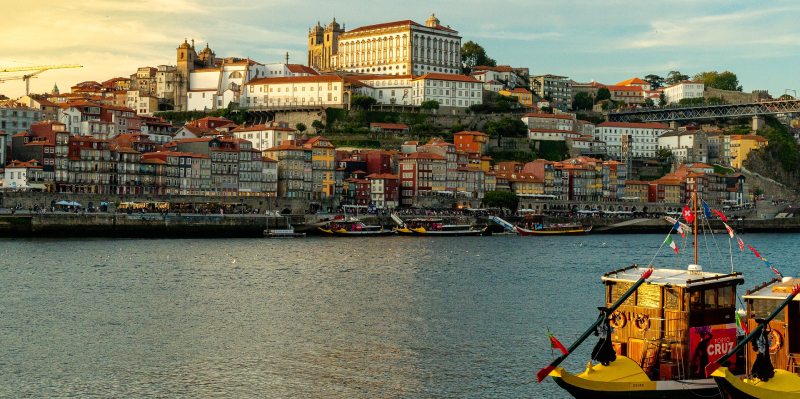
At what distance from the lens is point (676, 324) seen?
1909 cm

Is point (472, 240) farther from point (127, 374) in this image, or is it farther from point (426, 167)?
point (127, 374)

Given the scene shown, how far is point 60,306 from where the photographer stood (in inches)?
1409

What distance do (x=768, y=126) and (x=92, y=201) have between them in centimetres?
8483

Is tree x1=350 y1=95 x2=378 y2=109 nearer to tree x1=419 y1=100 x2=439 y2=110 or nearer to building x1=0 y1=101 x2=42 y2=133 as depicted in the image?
tree x1=419 y1=100 x2=439 y2=110

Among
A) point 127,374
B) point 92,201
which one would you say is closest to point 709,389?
point 127,374

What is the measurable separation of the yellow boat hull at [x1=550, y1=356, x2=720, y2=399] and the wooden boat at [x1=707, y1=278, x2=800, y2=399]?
1.65 feet

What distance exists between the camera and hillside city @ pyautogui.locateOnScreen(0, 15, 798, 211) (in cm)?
8675

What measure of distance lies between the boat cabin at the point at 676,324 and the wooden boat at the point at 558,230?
212ft

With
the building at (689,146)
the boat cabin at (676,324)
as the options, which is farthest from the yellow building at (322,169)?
the boat cabin at (676,324)

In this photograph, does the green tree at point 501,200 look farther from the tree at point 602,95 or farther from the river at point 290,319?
the tree at point 602,95

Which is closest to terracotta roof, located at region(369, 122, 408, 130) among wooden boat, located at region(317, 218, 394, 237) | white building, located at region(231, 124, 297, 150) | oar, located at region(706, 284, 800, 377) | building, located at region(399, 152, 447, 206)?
white building, located at region(231, 124, 297, 150)

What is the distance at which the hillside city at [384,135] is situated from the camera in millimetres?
86750

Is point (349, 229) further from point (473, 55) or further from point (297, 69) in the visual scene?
point (473, 55)

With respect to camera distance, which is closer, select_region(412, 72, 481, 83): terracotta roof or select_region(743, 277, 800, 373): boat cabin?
select_region(743, 277, 800, 373): boat cabin
